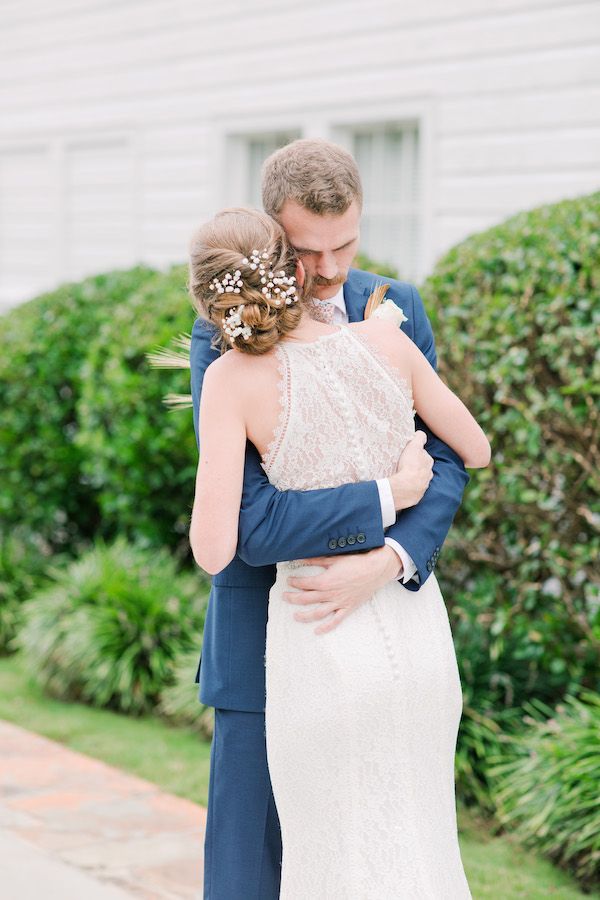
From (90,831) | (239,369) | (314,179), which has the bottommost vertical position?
(90,831)

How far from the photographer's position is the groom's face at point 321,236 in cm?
245

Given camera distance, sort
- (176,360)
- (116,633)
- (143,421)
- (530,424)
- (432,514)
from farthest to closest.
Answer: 1. (143,421)
2. (116,633)
3. (530,424)
4. (176,360)
5. (432,514)

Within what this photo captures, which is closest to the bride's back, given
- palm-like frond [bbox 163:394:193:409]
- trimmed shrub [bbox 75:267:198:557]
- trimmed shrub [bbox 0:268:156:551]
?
palm-like frond [bbox 163:394:193:409]

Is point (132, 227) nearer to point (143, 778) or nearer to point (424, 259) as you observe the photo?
point (424, 259)

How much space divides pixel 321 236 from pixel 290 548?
2.16 feet

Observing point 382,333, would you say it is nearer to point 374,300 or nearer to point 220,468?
point 374,300

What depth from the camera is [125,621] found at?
5.73m

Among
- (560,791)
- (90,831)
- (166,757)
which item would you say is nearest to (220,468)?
(560,791)

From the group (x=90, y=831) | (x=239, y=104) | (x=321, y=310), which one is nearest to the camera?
(x=321, y=310)

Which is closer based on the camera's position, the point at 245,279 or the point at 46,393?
the point at 245,279

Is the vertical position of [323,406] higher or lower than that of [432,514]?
higher

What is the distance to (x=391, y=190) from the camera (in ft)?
24.1

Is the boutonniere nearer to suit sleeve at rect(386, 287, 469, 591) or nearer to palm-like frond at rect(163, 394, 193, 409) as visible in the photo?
suit sleeve at rect(386, 287, 469, 591)

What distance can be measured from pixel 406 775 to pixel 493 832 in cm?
212
